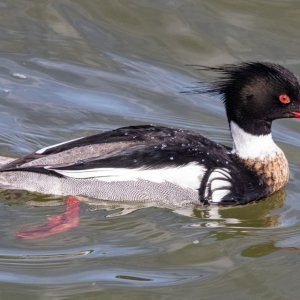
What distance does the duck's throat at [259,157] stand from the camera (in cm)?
717

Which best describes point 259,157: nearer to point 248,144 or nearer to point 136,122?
point 248,144

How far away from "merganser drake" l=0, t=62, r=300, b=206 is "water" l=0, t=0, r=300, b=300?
4.7 inches

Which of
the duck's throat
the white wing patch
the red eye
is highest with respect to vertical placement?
the red eye

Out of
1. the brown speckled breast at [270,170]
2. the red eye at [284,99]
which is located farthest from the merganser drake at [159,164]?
the brown speckled breast at [270,170]

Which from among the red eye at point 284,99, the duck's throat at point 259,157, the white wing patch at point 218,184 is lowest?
the white wing patch at point 218,184

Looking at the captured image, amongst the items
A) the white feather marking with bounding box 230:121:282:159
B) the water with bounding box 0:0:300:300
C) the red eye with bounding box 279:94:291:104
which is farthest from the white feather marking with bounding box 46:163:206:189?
the red eye with bounding box 279:94:291:104

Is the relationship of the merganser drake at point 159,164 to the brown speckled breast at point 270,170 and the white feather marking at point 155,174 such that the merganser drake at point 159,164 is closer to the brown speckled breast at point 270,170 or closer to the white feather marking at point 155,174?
the white feather marking at point 155,174

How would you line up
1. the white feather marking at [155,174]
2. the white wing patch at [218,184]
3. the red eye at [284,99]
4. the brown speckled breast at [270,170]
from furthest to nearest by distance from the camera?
the brown speckled breast at [270,170], the red eye at [284,99], the white wing patch at [218,184], the white feather marking at [155,174]

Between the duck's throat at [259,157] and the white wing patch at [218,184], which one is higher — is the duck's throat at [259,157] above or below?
above

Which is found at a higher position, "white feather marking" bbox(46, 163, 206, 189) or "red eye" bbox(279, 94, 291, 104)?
"red eye" bbox(279, 94, 291, 104)

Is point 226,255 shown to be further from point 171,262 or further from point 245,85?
point 245,85

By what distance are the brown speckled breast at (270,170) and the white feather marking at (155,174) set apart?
0.56 meters

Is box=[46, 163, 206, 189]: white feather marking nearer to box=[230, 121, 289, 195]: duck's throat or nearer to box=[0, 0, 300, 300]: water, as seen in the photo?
box=[0, 0, 300, 300]: water

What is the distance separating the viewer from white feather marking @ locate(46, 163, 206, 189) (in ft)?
22.1
